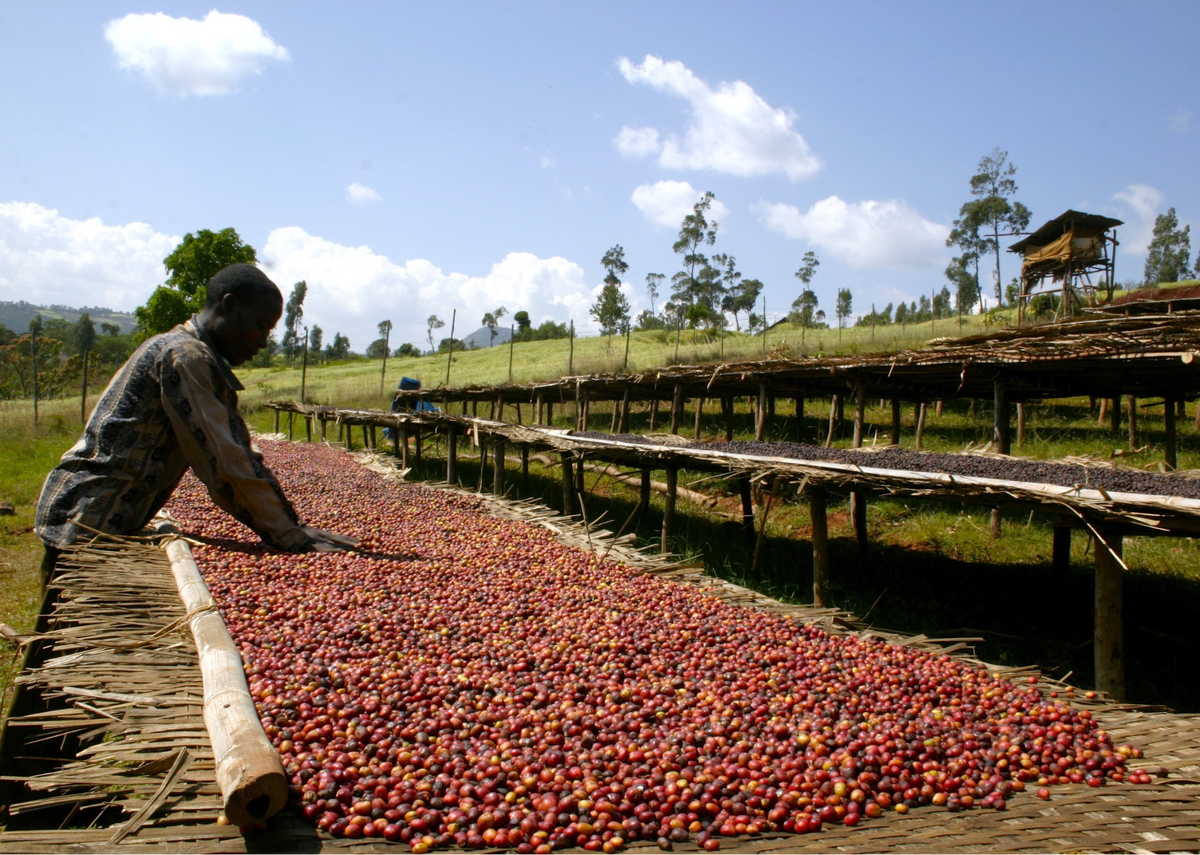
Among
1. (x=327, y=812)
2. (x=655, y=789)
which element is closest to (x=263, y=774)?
(x=327, y=812)

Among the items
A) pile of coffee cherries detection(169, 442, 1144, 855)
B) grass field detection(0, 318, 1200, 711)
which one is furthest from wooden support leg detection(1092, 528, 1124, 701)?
pile of coffee cherries detection(169, 442, 1144, 855)

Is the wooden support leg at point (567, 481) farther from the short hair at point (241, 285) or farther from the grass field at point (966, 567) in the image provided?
the short hair at point (241, 285)

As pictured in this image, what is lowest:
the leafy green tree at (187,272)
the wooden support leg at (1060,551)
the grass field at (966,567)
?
the grass field at (966,567)

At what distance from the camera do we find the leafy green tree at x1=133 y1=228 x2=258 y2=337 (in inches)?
1148

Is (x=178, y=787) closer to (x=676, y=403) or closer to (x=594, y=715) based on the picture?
(x=594, y=715)

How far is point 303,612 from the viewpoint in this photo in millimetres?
2414

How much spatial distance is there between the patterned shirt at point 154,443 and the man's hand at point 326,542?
1.70ft

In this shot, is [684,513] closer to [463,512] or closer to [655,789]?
[463,512]

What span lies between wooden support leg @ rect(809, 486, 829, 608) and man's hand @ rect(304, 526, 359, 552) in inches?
103

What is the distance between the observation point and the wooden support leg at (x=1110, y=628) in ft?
9.79

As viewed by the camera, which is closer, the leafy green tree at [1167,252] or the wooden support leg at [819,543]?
the wooden support leg at [819,543]

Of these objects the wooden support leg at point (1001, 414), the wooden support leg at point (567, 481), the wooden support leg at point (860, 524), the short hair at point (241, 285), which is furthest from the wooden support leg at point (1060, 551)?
the short hair at point (241, 285)

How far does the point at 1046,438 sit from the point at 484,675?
10.1m

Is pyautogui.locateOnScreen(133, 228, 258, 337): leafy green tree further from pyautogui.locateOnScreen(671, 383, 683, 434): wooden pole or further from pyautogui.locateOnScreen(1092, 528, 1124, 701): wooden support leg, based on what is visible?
pyautogui.locateOnScreen(1092, 528, 1124, 701): wooden support leg
